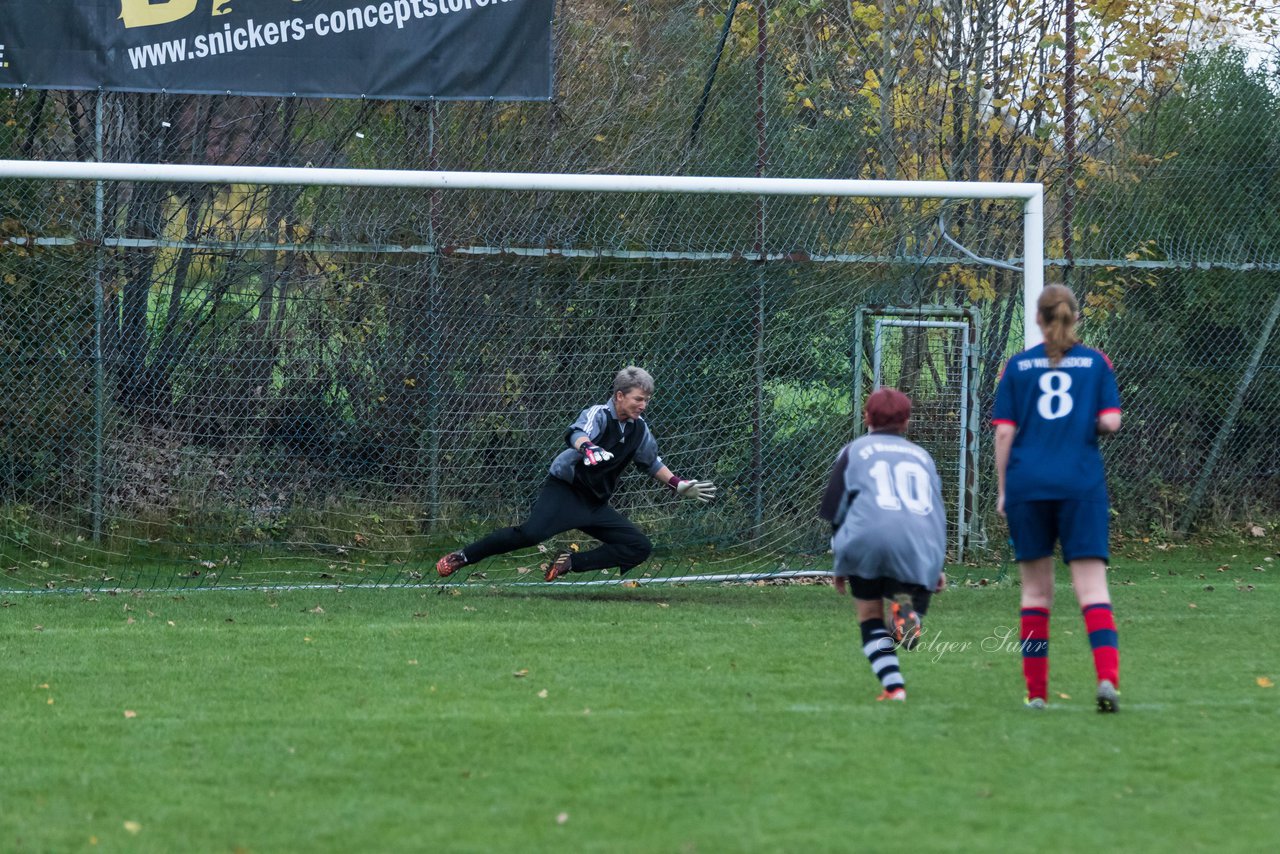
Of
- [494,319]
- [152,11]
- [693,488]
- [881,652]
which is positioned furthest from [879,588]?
[152,11]

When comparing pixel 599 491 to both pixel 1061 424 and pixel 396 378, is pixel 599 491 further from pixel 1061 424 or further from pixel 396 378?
pixel 1061 424

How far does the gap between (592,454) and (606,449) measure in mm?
414

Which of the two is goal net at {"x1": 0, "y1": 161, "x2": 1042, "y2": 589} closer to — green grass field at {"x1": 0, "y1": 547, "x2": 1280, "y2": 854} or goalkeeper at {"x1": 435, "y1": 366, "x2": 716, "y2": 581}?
goalkeeper at {"x1": 435, "y1": 366, "x2": 716, "y2": 581}

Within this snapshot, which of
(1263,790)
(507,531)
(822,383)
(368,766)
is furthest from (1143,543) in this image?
(368,766)

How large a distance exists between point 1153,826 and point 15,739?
397 cm

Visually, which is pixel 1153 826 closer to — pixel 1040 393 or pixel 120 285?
pixel 1040 393

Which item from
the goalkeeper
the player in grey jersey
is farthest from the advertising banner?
the player in grey jersey

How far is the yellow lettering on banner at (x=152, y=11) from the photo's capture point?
1086cm

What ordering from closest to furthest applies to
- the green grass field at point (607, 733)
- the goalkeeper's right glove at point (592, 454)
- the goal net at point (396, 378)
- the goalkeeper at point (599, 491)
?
1. the green grass field at point (607, 733)
2. the goalkeeper's right glove at point (592, 454)
3. the goalkeeper at point (599, 491)
4. the goal net at point (396, 378)

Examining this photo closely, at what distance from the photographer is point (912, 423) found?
10.6 m

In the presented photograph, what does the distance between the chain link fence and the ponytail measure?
14.2ft

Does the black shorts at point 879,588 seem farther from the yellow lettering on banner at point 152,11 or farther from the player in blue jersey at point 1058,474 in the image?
the yellow lettering on banner at point 152,11

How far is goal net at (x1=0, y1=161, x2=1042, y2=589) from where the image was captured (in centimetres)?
997

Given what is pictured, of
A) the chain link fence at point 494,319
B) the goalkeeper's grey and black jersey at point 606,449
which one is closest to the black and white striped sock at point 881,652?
the goalkeeper's grey and black jersey at point 606,449
